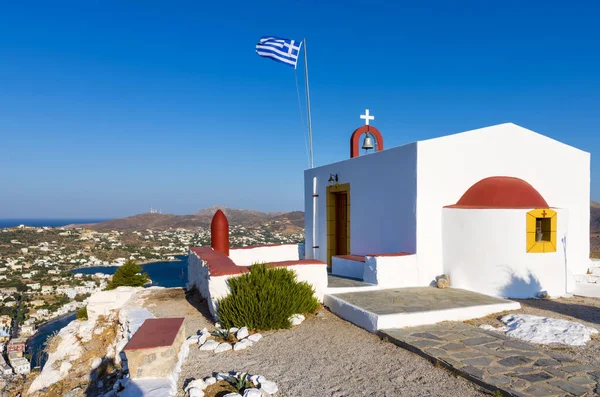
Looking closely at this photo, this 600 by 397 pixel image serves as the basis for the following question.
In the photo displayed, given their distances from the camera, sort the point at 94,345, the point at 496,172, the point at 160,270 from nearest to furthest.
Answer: the point at 94,345 < the point at 496,172 < the point at 160,270

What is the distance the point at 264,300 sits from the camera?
5977 mm

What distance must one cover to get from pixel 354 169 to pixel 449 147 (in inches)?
110

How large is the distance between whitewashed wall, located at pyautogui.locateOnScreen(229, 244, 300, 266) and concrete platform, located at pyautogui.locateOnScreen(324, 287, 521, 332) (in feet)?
16.8

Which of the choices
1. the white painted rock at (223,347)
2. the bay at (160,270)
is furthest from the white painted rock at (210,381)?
the bay at (160,270)

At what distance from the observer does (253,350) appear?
4.98 m

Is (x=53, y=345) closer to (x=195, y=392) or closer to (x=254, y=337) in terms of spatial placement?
(x=254, y=337)

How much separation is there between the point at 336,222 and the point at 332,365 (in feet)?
24.6

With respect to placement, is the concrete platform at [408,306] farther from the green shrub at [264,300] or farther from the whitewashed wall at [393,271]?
the green shrub at [264,300]

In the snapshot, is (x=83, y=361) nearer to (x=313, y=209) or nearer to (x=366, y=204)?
(x=366, y=204)

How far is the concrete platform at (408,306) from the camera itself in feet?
18.4

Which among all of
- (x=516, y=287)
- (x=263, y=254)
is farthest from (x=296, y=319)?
(x=263, y=254)

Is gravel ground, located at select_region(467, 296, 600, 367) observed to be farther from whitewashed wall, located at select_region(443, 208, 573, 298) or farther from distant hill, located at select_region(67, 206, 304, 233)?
distant hill, located at select_region(67, 206, 304, 233)

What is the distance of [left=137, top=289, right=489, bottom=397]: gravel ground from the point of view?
12.2 ft

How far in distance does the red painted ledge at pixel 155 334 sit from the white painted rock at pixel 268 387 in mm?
1027
